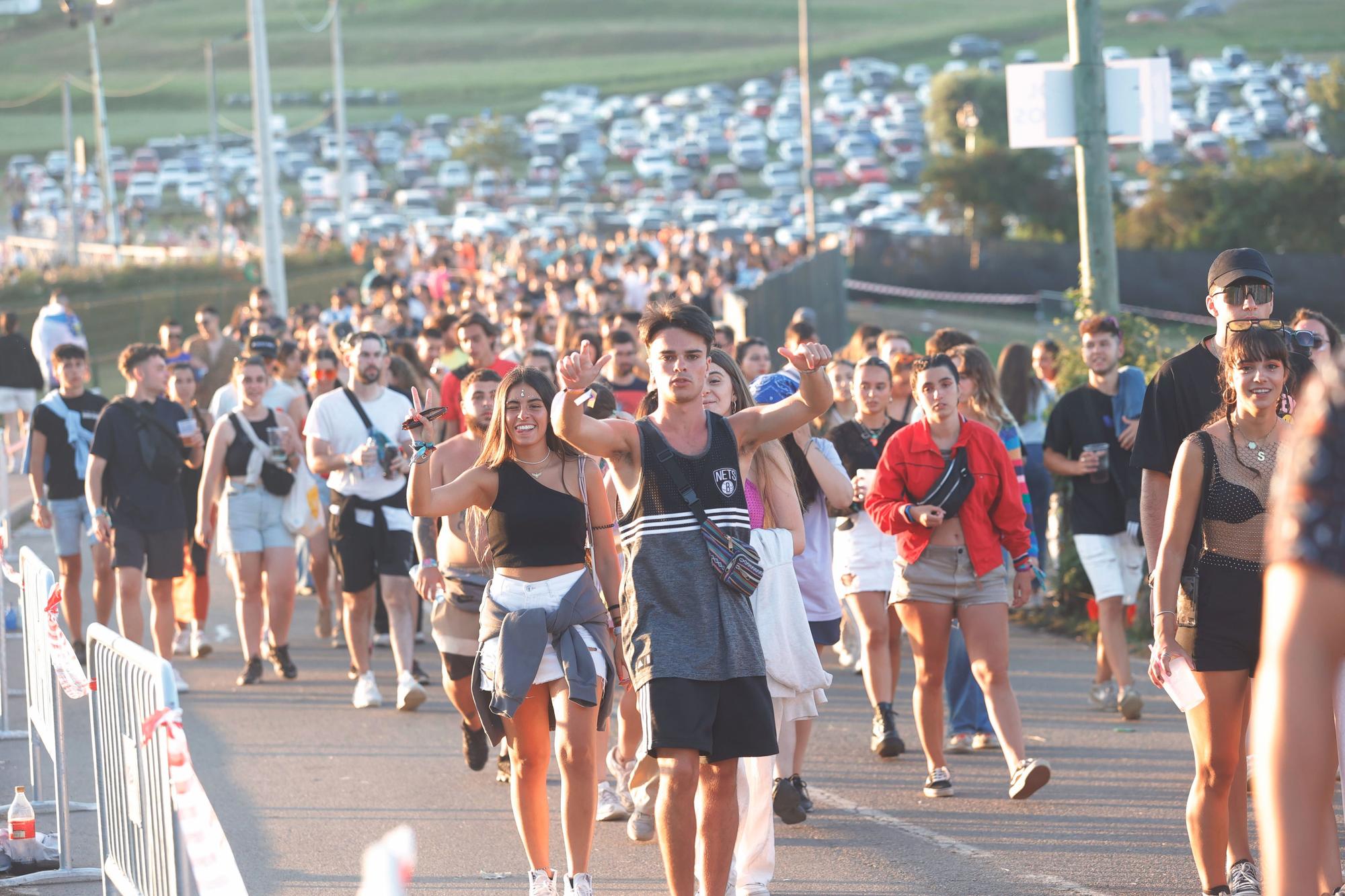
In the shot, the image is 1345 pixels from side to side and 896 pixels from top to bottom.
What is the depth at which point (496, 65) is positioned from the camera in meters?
142

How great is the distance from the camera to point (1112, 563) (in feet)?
29.8

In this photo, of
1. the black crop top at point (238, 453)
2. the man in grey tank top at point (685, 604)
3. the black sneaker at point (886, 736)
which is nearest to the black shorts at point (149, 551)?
the black crop top at point (238, 453)

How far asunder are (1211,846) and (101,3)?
74.9ft

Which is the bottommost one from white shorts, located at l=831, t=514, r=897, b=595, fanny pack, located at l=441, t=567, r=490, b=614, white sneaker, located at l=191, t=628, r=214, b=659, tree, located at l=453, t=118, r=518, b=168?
white sneaker, located at l=191, t=628, r=214, b=659

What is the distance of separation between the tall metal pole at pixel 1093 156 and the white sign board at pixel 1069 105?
2.5 inches

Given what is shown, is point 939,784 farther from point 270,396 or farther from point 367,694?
point 270,396

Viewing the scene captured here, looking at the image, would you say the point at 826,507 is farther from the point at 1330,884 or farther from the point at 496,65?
the point at 496,65

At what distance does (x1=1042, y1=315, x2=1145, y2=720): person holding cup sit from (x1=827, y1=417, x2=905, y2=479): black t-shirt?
2.93ft

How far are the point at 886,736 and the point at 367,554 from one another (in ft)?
11.3

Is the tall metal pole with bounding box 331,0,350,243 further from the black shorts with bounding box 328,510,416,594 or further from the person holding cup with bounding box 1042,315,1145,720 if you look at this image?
the person holding cup with bounding box 1042,315,1145,720

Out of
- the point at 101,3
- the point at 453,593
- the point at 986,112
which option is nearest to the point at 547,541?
the point at 453,593

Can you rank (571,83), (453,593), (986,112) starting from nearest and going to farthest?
(453,593) → (986,112) → (571,83)

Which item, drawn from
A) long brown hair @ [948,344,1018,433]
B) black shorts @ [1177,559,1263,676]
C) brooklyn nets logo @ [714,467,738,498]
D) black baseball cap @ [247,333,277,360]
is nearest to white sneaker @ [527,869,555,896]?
brooklyn nets logo @ [714,467,738,498]

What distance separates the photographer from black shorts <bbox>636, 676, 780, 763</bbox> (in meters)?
5.43
